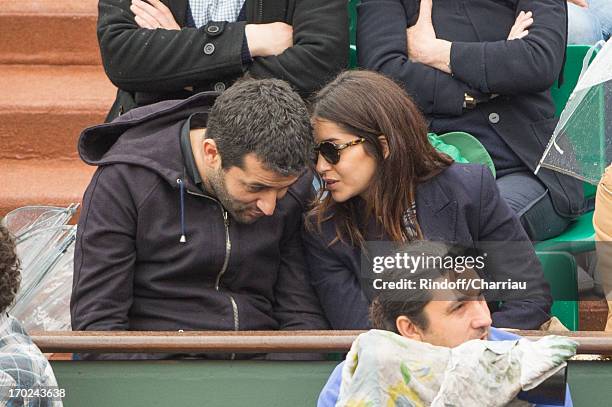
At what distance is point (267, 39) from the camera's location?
3.63 metres

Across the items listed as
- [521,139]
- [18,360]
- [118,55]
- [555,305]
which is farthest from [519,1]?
[18,360]

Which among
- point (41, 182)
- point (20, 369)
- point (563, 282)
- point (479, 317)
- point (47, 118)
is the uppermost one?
point (479, 317)

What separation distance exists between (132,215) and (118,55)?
721mm

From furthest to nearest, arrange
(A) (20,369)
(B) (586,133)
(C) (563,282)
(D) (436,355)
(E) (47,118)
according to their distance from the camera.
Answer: (E) (47,118) → (C) (563,282) → (B) (586,133) → (A) (20,369) → (D) (436,355)

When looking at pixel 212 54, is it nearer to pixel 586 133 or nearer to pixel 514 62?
pixel 514 62

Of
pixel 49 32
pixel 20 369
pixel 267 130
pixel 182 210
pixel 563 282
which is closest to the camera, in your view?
pixel 20 369

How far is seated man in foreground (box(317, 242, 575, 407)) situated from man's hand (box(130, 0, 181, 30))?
143 centimetres

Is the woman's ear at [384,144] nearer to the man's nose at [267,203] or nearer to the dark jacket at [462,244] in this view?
the dark jacket at [462,244]

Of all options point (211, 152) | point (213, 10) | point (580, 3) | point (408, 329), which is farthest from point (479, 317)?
point (580, 3)

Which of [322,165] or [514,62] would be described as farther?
[514,62]

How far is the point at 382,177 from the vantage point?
3.12 meters

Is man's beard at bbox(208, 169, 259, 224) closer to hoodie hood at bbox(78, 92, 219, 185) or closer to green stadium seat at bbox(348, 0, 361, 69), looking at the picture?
hoodie hood at bbox(78, 92, 219, 185)

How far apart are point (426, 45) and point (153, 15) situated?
2.71 feet

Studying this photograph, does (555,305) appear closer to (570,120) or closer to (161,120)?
(570,120)
